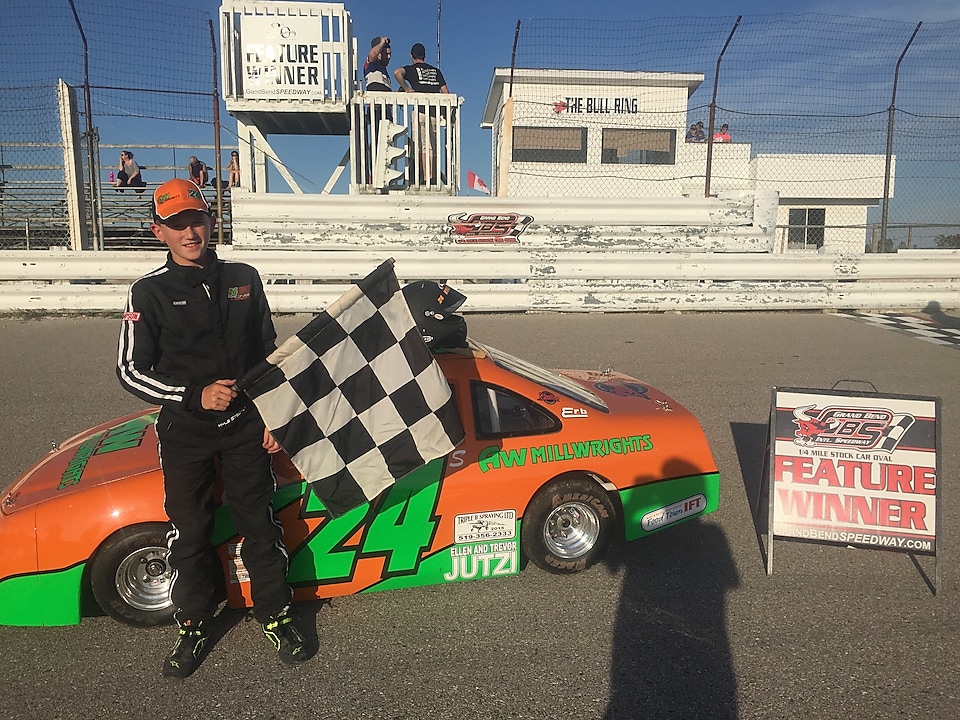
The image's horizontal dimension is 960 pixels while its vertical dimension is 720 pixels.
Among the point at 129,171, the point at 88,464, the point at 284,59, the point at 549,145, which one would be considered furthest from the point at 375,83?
the point at 549,145

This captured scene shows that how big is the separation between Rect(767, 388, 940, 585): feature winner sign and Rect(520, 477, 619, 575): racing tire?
2.97ft

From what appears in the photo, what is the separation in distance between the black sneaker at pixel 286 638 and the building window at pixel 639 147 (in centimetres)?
3157

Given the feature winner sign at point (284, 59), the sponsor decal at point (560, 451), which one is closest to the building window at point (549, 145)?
the feature winner sign at point (284, 59)

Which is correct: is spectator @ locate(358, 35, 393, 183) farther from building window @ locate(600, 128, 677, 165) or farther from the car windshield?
building window @ locate(600, 128, 677, 165)

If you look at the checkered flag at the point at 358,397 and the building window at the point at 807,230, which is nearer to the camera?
the checkered flag at the point at 358,397

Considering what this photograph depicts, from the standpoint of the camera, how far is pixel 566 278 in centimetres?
1142

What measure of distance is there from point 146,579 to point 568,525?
2.02m

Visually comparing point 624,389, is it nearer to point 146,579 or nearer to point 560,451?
point 560,451

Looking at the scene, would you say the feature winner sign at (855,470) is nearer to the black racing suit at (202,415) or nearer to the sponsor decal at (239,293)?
the black racing suit at (202,415)

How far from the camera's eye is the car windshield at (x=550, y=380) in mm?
3801

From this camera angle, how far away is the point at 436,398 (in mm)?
3037

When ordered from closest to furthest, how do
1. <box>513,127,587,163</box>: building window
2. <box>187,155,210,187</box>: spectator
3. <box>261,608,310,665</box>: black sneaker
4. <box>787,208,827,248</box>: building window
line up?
<box>261,608,310,665</box>: black sneaker < <box>187,155,210,187</box>: spectator < <box>787,208,827,248</box>: building window < <box>513,127,587,163</box>: building window

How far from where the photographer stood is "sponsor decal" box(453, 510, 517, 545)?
3436mm

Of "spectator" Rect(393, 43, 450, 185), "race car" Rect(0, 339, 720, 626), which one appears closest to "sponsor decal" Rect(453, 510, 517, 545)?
"race car" Rect(0, 339, 720, 626)
